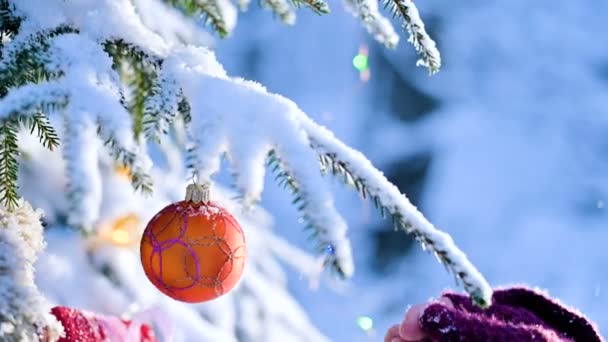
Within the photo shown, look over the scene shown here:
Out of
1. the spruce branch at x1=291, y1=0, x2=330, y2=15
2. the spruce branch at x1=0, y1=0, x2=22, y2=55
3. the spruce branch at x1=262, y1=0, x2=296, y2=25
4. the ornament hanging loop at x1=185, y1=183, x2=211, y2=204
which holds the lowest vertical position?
the ornament hanging loop at x1=185, y1=183, x2=211, y2=204

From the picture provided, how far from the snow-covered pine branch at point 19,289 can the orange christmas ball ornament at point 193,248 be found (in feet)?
0.41

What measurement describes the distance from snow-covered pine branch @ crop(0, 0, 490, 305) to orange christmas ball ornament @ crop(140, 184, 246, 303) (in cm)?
14

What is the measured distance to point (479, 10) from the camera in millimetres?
2615

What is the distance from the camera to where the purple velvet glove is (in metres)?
0.76

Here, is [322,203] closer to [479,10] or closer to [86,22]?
[86,22]

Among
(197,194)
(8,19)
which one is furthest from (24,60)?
(197,194)

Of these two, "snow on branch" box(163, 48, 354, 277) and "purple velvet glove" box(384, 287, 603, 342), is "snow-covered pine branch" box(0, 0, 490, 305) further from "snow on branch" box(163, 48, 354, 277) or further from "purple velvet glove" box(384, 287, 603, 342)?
"purple velvet glove" box(384, 287, 603, 342)

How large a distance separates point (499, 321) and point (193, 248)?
0.35 m

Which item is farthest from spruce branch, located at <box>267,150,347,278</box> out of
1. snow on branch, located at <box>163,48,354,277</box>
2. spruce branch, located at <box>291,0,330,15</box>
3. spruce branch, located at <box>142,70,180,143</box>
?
spruce branch, located at <box>291,0,330,15</box>

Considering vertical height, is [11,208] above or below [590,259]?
below

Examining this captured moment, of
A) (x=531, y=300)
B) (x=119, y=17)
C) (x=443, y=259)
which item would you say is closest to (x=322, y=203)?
(x=443, y=259)

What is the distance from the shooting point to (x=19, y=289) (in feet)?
1.98

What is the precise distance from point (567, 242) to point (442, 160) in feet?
1.66

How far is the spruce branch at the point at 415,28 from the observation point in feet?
2.24
